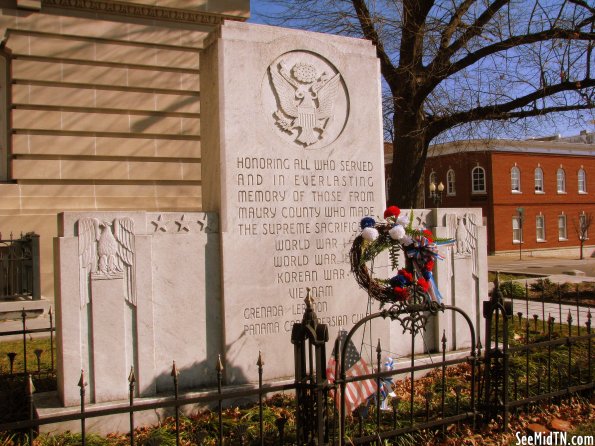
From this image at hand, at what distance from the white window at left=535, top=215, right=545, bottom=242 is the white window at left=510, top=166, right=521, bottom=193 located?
131 inches

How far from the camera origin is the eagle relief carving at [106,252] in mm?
5176

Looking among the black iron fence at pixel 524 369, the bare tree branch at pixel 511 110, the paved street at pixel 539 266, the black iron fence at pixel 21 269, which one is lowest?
the paved street at pixel 539 266

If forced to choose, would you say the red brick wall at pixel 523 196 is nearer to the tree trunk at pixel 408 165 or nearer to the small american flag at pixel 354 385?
the tree trunk at pixel 408 165

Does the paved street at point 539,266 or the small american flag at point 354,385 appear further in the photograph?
the paved street at point 539,266

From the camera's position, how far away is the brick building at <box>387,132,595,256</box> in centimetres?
3825

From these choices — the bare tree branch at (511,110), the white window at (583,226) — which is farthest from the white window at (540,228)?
the bare tree branch at (511,110)

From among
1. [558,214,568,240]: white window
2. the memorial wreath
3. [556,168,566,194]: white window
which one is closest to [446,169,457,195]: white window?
[556,168,566,194]: white window

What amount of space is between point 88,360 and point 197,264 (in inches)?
53.8

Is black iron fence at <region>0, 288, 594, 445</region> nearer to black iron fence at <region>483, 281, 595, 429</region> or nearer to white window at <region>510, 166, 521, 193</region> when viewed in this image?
black iron fence at <region>483, 281, 595, 429</region>

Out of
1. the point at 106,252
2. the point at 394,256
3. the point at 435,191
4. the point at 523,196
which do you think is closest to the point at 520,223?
the point at 523,196

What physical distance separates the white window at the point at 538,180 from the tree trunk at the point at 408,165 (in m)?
28.5

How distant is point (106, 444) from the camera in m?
4.65

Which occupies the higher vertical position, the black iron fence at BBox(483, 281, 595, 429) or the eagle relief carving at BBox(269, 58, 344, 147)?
the eagle relief carving at BBox(269, 58, 344, 147)

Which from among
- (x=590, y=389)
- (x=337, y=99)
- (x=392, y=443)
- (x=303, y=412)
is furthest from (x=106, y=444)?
(x=590, y=389)
